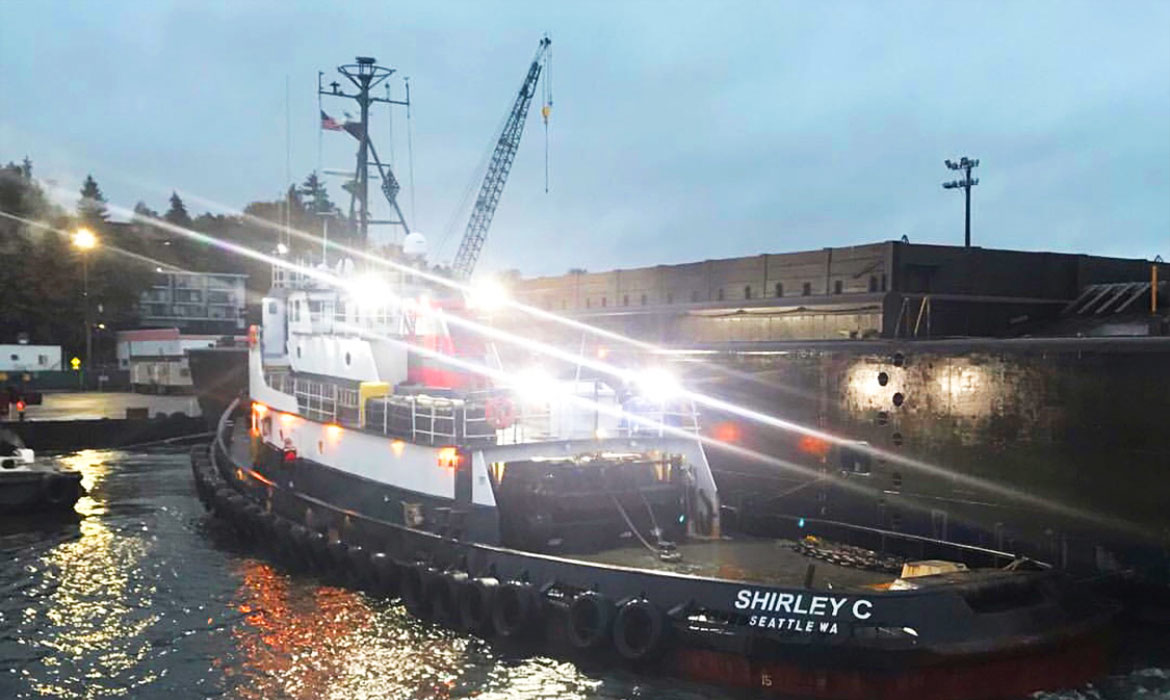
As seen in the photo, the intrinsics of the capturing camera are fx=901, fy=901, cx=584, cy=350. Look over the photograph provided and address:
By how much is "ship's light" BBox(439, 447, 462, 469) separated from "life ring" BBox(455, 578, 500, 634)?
1.81 meters

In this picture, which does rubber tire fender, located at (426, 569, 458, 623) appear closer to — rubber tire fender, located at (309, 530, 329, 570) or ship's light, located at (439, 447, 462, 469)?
ship's light, located at (439, 447, 462, 469)

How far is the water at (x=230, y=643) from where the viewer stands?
10391mm

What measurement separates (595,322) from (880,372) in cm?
1407

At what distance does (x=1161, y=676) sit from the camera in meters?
10.1

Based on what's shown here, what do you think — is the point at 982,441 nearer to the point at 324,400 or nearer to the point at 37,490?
the point at 324,400

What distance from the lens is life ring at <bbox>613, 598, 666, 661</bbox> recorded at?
393 inches

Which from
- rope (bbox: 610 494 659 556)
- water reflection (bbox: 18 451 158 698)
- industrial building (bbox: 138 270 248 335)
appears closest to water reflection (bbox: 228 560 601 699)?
water reflection (bbox: 18 451 158 698)

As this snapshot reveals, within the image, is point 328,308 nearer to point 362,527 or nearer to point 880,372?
point 362,527

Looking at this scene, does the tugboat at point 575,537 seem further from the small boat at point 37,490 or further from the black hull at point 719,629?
the small boat at point 37,490

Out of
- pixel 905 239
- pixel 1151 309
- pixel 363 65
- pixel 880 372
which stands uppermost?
pixel 363 65

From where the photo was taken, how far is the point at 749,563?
11547 mm

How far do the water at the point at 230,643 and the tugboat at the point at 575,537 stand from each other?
37 cm

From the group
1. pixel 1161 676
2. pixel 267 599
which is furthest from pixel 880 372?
pixel 267 599

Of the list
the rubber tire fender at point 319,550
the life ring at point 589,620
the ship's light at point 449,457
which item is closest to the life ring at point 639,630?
the life ring at point 589,620
